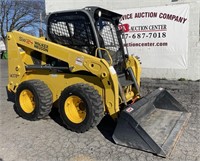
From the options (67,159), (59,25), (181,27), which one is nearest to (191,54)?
(181,27)

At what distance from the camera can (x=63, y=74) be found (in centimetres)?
502

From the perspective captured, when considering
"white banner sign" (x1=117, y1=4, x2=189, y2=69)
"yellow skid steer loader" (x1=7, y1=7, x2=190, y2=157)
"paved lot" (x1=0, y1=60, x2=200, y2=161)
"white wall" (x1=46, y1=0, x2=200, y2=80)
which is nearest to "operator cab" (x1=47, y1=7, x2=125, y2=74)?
"yellow skid steer loader" (x1=7, y1=7, x2=190, y2=157)

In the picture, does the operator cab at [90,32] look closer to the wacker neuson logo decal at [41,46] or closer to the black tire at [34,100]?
the wacker neuson logo decal at [41,46]

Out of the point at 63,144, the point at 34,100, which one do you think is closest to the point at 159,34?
the point at 34,100

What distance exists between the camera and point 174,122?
477cm

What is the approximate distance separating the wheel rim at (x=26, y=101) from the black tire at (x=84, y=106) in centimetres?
97

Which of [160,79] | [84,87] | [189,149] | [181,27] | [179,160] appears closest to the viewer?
[179,160]

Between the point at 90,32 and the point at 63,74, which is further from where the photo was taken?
the point at 63,74

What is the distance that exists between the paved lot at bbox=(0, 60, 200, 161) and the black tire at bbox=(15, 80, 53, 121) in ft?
0.57

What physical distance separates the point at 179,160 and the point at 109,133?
1403mm

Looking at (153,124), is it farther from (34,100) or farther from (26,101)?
(26,101)

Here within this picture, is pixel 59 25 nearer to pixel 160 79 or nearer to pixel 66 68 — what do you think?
pixel 66 68

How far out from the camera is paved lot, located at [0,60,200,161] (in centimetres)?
377

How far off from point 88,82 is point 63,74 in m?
0.61
